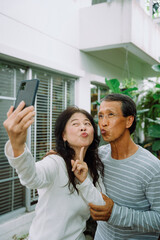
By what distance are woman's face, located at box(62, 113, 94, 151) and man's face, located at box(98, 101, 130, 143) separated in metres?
0.11

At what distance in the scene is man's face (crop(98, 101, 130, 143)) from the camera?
1.57 meters

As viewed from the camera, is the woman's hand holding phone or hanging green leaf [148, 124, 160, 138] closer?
the woman's hand holding phone

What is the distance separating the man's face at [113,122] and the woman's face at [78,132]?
109mm

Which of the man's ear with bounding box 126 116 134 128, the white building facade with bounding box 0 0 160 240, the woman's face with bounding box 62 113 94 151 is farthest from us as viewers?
the white building facade with bounding box 0 0 160 240

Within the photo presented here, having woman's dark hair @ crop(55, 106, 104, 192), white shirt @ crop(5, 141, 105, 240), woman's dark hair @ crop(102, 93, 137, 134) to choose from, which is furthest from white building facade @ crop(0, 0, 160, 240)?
white shirt @ crop(5, 141, 105, 240)

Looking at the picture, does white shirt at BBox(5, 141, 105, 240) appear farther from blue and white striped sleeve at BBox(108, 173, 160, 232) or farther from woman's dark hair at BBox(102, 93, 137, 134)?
woman's dark hair at BBox(102, 93, 137, 134)

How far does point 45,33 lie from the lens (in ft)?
13.6

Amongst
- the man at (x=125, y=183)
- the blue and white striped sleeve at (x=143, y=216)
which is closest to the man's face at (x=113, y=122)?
the man at (x=125, y=183)

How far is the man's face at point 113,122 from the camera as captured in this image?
5.16 ft

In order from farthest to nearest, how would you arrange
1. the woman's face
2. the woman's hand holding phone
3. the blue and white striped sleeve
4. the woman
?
the woman's face, the blue and white striped sleeve, the woman, the woman's hand holding phone

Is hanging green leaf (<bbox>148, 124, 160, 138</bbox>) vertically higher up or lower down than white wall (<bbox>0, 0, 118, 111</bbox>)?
lower down

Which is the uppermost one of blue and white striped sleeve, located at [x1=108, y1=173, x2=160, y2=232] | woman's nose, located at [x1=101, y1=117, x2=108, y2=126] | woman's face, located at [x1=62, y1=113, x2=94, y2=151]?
woman's nose, located at [x1=101, y1=117, x2=108, y2=126]

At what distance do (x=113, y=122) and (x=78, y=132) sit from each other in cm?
27

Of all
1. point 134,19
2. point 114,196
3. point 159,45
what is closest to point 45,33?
point 134,19
